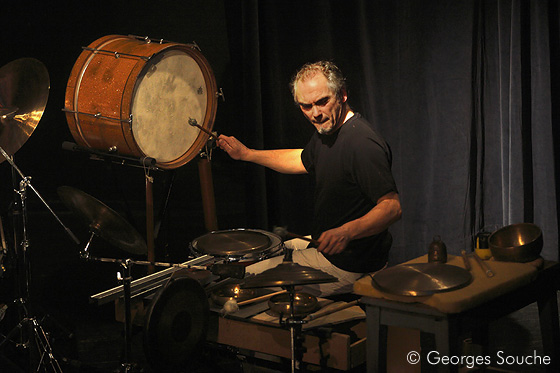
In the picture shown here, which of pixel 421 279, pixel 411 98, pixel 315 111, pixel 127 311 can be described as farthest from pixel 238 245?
pixel 411 98

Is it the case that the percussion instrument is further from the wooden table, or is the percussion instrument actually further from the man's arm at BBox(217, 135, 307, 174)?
the man's arm at BBox(217, 135, 307, 174)

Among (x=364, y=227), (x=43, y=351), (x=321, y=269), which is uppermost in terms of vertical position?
(x=364, y=227)

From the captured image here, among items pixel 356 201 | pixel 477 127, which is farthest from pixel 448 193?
pixel 356 201

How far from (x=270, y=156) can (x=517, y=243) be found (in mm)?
1480

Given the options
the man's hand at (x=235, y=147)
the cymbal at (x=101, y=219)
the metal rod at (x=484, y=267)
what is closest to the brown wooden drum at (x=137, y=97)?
the man's hand at (x=235, y=147)

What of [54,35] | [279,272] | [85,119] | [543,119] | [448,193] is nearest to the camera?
[279,272]

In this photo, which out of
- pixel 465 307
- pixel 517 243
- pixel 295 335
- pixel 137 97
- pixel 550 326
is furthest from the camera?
pixel 137 97

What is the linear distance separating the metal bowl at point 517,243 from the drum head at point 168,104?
174cm

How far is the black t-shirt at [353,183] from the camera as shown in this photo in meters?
3.20

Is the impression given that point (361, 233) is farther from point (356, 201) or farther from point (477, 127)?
point (477, 127)

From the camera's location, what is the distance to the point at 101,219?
2.94 metres

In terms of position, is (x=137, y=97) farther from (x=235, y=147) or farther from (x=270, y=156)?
(x=270, y=156)

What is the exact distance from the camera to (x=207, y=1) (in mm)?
5199

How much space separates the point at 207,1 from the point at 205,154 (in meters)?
1.71
